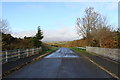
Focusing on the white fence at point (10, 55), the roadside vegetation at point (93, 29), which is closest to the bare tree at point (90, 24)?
the roadside vegetation at point (93, 29)

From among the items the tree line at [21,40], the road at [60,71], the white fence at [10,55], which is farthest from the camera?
the tree line at [21,40]

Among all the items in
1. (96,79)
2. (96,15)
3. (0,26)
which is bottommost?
(96,79)

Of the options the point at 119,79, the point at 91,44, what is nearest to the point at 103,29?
the point at 91,44

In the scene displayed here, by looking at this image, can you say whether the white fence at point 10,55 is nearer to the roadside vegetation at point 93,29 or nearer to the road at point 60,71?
the road at point 60,71

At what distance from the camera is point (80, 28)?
59.7 metres

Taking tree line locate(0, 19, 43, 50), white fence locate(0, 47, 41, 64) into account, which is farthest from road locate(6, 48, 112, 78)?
tree line locate(0, 19, 43, 50)

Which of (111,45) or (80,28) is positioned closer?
(111,45)

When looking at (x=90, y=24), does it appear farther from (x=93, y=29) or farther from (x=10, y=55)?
(x=10, y=55)

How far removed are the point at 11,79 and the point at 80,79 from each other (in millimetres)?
3376

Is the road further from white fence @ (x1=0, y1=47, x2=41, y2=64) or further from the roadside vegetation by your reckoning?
the roadside vegetation

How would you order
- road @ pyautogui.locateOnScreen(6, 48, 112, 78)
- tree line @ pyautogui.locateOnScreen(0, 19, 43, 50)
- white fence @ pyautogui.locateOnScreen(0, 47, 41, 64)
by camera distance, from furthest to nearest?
tree line @ pyautogui.locateOnScreen(0, 19, 43, 50) → white fence @ pyautogui.locateOnScreen(0, 47, 41, 64) → road @ pyautogui.locateOnScreen(6, 48, 112, 78)

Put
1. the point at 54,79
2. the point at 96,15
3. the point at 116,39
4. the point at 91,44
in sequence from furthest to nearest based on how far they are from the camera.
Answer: the point at 96,15, the point at 91,44, the point at 116,39, the point at 54,79

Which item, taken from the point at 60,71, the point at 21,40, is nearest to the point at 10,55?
the point at 60,71

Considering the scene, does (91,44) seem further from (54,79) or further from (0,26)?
(54,79)
